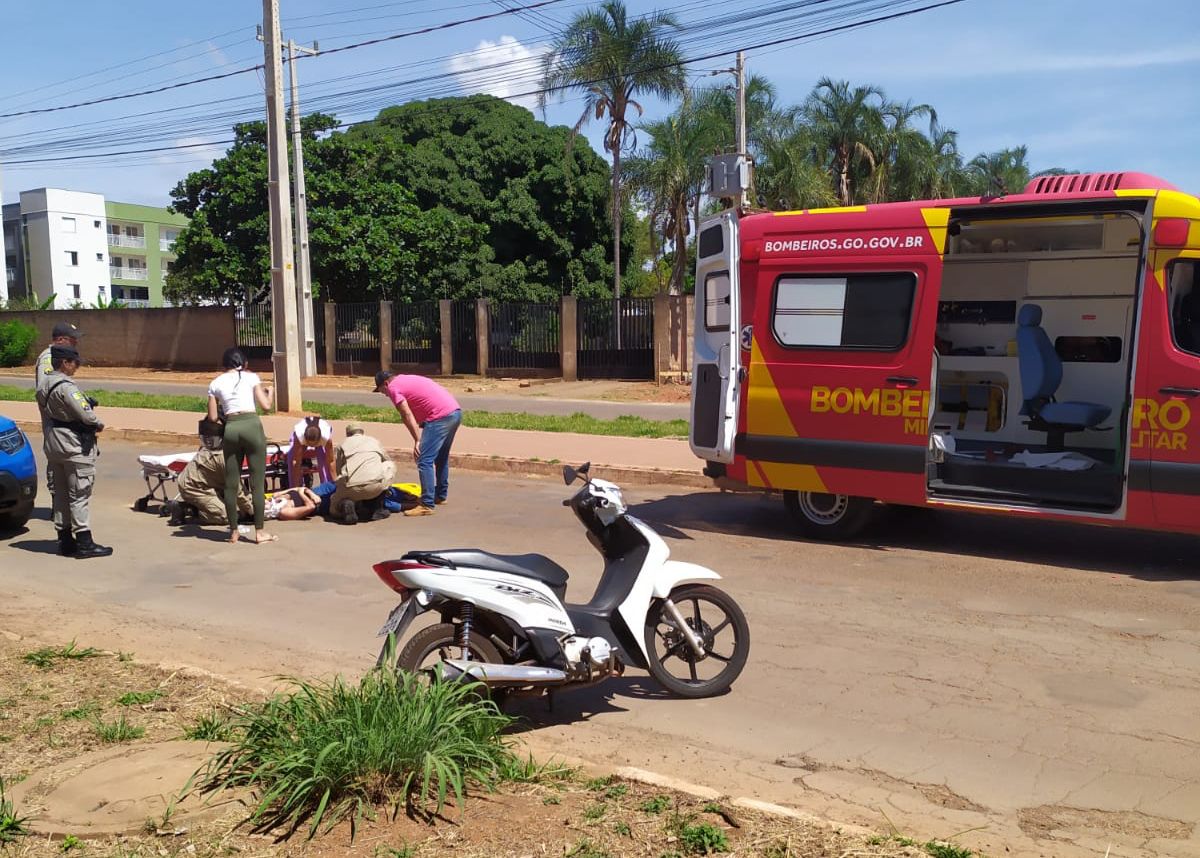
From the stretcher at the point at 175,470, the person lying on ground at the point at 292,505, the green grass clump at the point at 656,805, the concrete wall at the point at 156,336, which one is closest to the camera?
the green grass clump at the point at 656,805

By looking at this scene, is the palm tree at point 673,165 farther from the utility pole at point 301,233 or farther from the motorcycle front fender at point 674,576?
the motorcycle front fender at point 674,576

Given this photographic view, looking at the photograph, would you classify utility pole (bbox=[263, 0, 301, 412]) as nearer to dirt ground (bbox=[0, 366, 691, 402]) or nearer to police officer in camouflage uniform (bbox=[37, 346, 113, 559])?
dirt ground (bbox=[0, 366, 691, 402])

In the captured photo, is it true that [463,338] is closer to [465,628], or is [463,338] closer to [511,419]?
[511,419]

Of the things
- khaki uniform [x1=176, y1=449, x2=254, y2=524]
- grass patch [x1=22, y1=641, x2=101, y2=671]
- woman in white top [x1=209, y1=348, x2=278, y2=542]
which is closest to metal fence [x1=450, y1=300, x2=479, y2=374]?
khaki uniform [x1=176, y1=449, x2=254, y2=524]

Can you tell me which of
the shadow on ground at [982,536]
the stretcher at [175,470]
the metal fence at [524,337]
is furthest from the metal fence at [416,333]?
the shadow on ground at [982,536]

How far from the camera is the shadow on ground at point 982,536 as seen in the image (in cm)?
880

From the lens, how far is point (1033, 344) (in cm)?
1088

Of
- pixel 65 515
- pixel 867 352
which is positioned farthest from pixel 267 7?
pixel 867 352

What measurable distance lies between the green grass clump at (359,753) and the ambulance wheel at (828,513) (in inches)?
223

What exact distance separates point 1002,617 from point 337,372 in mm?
30331

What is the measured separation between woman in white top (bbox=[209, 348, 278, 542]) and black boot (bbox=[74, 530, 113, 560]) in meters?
1.06

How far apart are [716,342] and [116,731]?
6.29 meters

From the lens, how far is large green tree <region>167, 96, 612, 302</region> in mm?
36219

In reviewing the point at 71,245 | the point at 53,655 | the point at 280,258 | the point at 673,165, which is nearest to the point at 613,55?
the point at 673,165
